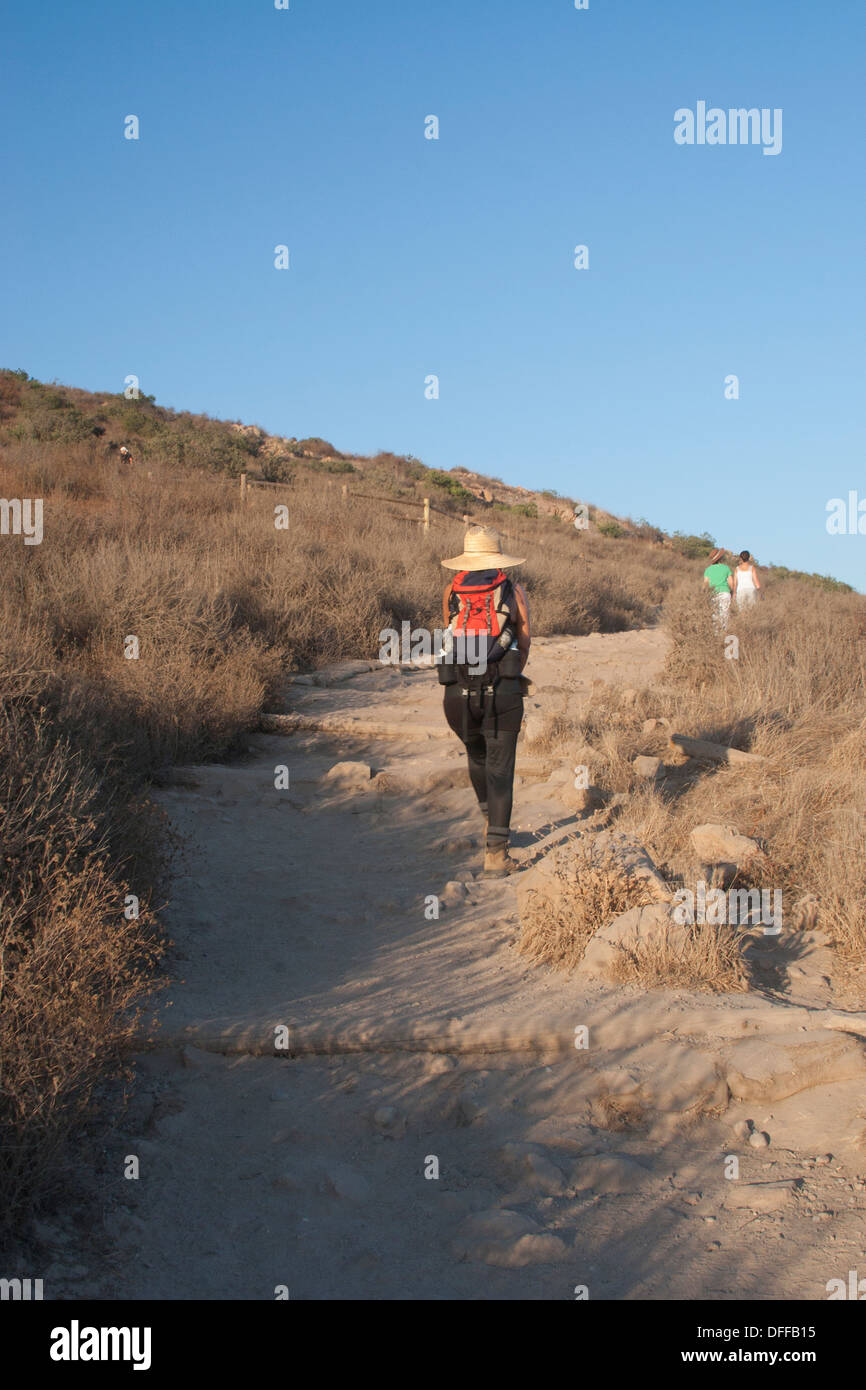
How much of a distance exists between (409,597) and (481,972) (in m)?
10.1

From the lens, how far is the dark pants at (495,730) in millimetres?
5465

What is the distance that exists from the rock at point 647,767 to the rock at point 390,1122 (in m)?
4.12

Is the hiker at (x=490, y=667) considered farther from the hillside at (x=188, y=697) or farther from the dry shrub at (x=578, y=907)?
the dry shrub at (x=578, y=907)

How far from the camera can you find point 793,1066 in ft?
11.3

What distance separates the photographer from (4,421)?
2789 centimetres

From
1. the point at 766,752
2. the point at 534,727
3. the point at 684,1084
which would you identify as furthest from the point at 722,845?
the point at 534,727

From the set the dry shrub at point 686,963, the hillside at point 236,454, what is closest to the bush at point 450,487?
the hillside at point 236,454

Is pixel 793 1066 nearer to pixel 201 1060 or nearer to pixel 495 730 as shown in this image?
pixel 201 1060

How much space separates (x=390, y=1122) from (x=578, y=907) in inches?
58.1

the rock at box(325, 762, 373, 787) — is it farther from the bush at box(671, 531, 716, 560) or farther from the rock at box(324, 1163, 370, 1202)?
the bush at box(671, 531, 716, 560)

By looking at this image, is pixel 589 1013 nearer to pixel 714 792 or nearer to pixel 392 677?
pixel 714 792
